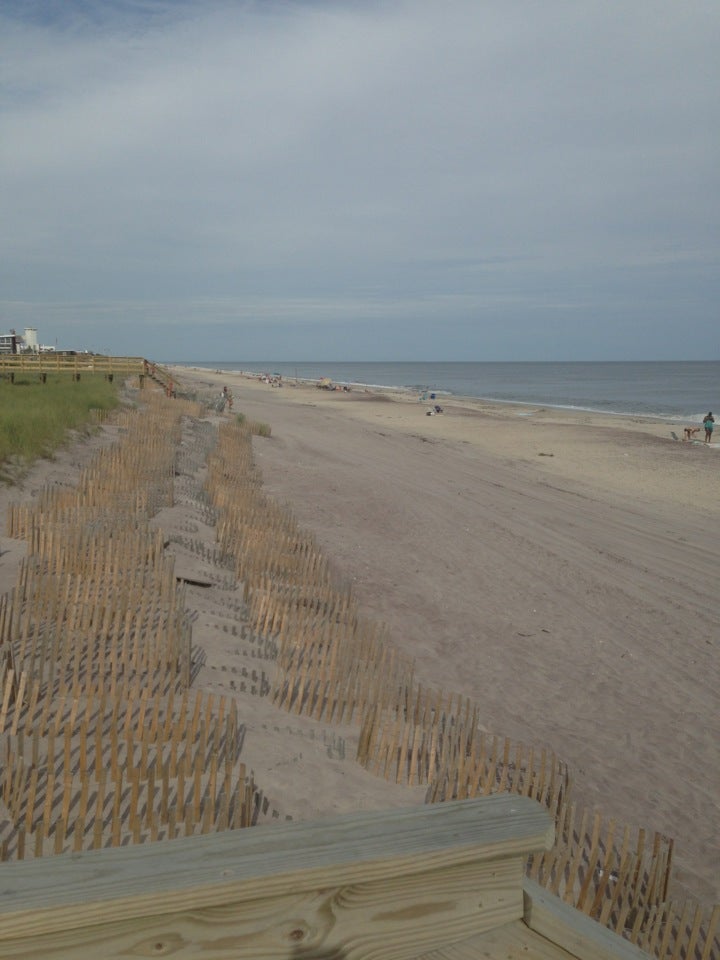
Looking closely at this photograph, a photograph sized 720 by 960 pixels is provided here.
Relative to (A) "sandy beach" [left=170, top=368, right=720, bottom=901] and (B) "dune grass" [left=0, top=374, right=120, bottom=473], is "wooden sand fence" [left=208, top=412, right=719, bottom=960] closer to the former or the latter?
(A) "sandy beach" [left=170, top=368, right=720, bottom=901]

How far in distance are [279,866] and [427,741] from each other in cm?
443

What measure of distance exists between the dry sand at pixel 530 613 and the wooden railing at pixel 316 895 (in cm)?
275

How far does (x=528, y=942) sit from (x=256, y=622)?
230 inches

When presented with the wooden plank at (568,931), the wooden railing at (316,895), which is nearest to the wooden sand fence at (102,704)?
the wooden railing at (316,895)

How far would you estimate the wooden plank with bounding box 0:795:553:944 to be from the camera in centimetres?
122

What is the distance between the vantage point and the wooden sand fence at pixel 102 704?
337cm

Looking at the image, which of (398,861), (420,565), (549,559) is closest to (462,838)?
(398,861)

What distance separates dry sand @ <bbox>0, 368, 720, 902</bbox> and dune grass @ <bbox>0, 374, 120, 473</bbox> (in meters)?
0.45

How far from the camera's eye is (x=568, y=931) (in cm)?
147

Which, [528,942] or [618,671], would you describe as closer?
[528,942]

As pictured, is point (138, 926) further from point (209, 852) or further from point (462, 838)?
point (462, 838)

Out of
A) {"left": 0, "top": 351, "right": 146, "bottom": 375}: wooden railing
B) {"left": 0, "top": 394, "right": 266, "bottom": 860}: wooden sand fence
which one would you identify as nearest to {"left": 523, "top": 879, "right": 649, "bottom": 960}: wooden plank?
{"left": 0, "top": 394, "right": 266, "bottom": 860}: wooden sand fence

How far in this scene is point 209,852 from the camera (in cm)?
133

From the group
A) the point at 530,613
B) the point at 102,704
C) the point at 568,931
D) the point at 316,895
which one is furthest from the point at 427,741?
the point at 530,613
